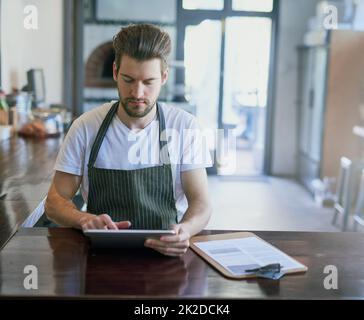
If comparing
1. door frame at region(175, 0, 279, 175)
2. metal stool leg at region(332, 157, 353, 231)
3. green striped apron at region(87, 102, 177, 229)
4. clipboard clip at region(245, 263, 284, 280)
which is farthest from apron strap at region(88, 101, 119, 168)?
door frame at region(175, 0, 279, 175)

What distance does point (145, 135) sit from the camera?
162 cm

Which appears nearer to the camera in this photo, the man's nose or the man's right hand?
the man's right hand

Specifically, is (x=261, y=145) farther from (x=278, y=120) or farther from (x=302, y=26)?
(x=302, y=26)

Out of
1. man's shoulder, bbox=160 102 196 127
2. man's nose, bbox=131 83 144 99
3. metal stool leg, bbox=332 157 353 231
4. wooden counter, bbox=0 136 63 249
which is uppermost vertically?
man's nose, bbox=131 83 144 99

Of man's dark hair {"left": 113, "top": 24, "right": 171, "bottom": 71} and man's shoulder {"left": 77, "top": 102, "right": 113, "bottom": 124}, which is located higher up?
man's dark hair {"left": 113, "top": 24, "right": 171, "bottom": 71}

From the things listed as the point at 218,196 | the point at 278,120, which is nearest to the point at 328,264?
the point at 218,196

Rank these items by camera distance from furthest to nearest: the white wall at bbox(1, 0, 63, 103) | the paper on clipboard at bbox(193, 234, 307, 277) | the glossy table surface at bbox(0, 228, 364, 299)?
1. the white wall at bbox(1, 0, 63, 103)
2. the paper on clipboard at bbox(193, 234, 307, 277)
3. the glossy table surface at bbox(0, 228, 364, 299)

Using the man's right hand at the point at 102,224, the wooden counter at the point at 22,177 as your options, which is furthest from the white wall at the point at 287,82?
the man's right hand at the point at 102,224

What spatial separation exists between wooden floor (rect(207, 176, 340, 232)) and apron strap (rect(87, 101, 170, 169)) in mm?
2521

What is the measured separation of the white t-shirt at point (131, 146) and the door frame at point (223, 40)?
431cm

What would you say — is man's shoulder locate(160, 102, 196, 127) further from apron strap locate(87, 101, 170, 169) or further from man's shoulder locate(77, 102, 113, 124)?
man's shoulder locate(77, 102, 113, 124)

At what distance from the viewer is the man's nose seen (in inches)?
58.4
